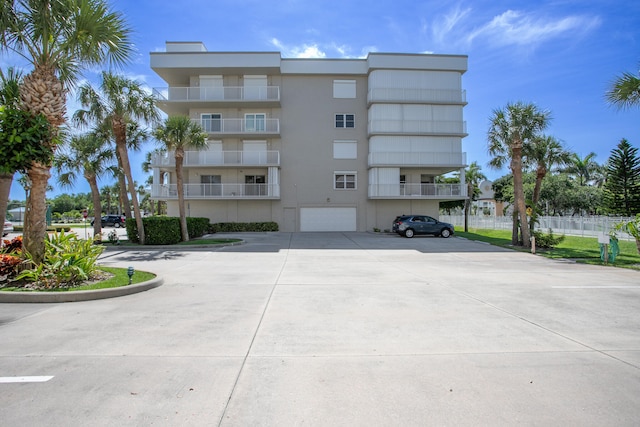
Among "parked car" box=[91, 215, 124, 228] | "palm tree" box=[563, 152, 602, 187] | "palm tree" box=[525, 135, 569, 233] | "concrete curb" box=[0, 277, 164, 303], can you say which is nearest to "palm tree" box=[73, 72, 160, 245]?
"concrete curb" box=[0, 277, 164, 303]

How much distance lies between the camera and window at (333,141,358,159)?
1272 inches

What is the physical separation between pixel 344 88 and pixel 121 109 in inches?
738

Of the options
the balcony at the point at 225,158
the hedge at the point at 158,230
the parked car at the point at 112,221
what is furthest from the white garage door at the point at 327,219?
the parked car at the point at 112,221

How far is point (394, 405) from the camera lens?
3459mm

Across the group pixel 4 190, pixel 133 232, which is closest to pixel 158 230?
pixel 133 232

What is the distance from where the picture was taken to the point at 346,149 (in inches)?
1276

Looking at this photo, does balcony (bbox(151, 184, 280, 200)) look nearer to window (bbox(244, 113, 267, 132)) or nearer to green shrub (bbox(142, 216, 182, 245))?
window (bbox(244, 113, 267, 132))

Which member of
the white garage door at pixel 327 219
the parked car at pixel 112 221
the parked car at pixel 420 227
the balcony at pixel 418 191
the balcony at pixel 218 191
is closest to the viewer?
the parked car at pixel 420 227

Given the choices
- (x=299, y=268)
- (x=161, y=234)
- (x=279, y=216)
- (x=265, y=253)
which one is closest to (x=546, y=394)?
(x=299, y=268)

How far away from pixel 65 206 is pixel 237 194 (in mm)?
92702

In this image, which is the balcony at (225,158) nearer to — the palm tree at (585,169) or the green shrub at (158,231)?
the green shrub at (158,231)

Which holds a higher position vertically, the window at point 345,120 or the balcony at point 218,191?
the window at point 345,120

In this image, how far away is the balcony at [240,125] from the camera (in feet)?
103

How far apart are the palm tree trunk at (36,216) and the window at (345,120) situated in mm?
25658
